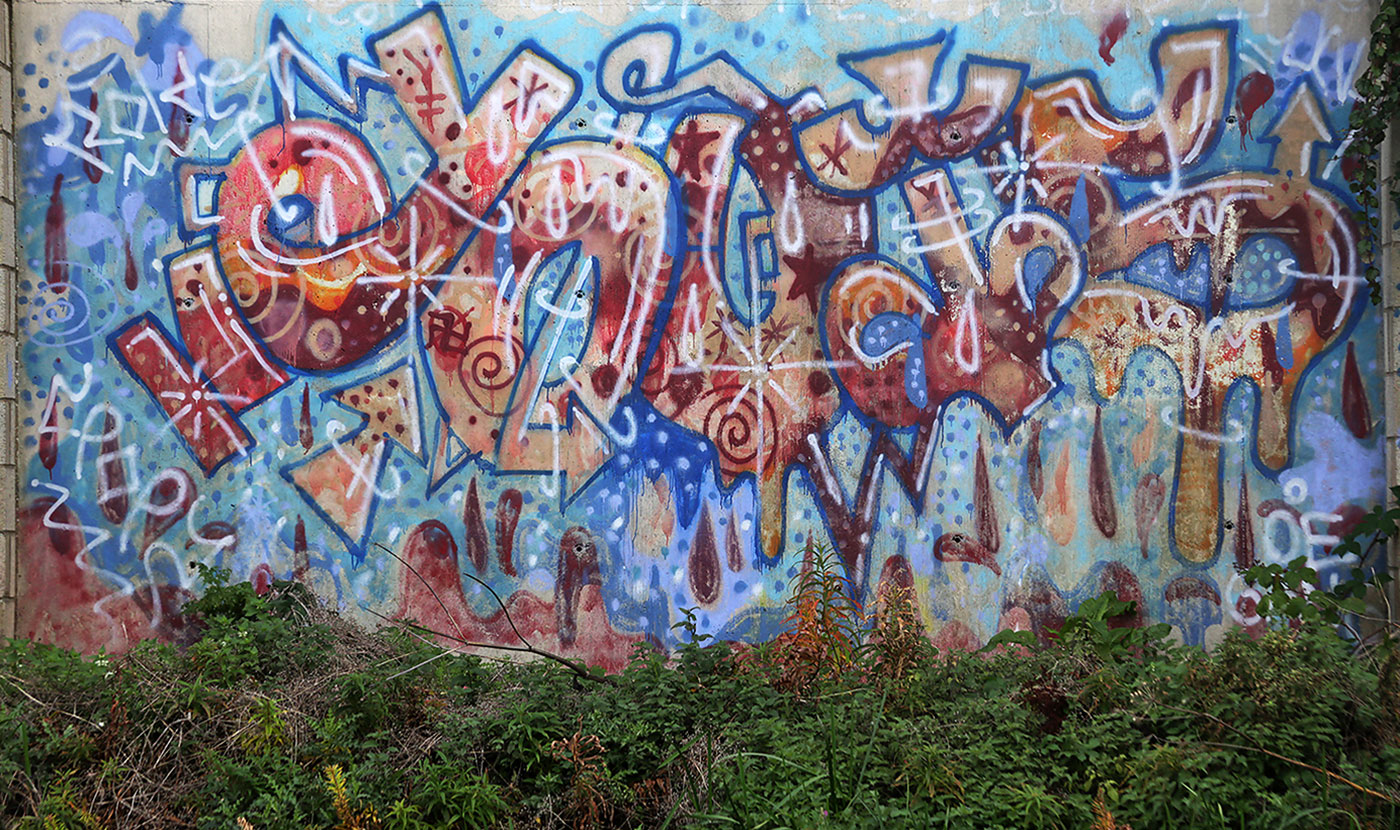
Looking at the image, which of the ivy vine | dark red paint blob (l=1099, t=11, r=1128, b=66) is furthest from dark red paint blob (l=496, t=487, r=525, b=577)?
the ivy vine

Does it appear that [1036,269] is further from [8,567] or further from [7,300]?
[8,567]

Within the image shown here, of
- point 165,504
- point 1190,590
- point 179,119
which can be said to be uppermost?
point 179,119

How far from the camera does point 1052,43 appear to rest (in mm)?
5363

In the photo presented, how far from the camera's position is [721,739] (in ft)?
12.0

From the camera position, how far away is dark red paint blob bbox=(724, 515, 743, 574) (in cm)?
541

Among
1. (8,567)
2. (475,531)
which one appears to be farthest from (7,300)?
(475,531)

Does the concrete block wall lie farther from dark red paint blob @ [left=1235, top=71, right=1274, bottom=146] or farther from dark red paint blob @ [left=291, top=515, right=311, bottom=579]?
dark red paint blob @ [left=1235, top=71, right=1274, bottom=146]

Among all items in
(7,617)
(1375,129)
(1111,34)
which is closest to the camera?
(1375,129)

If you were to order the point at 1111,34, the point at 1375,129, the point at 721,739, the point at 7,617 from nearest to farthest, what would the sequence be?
the point at 721,739
the point at 1375,129
the point at 7,617
the point at 1111,34

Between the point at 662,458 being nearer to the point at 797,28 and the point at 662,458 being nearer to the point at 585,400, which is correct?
the point at 585,400

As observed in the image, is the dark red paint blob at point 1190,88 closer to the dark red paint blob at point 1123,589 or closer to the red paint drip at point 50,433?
the dark red paint blob at point 1123,589

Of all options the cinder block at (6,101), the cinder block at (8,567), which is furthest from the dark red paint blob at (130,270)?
the cinder block at (8,567)

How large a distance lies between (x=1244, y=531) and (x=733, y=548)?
2.78 meters

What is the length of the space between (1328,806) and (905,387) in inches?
112
